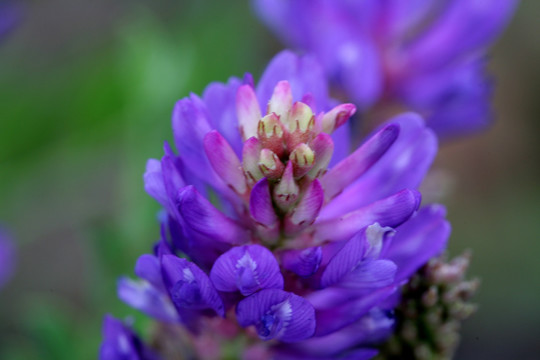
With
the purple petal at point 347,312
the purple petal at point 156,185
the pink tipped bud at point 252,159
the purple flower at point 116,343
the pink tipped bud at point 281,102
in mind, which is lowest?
the purple petal at point 347,312

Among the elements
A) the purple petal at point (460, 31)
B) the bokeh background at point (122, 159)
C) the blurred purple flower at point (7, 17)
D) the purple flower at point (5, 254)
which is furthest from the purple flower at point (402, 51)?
the purple flower at point (5, 254)

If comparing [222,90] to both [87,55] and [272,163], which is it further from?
[87,55]

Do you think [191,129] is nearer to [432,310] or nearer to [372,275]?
[372,275]

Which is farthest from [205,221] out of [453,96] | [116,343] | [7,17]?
[7,17]

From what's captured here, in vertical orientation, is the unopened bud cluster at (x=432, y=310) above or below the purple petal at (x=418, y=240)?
below

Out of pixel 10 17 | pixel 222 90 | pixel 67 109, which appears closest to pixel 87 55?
pixel 67 109

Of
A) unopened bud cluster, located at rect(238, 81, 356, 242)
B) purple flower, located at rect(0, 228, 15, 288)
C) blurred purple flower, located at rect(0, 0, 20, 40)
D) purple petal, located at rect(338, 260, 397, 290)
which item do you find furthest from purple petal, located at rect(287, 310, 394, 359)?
blurred purple flower, located at rect(0, 0, 20, 40)

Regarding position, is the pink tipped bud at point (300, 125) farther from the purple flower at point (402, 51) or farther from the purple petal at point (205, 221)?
the purple flower at point (402, 51)
